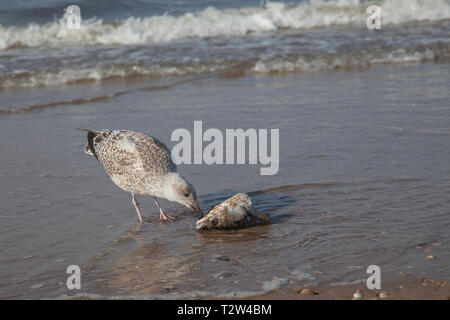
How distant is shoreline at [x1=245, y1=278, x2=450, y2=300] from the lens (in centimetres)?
345

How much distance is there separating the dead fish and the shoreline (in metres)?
1.13

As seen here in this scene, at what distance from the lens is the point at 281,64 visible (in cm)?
1120

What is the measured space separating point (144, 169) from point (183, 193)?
45 cm

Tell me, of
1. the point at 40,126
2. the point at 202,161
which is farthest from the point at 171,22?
the point at 202,161

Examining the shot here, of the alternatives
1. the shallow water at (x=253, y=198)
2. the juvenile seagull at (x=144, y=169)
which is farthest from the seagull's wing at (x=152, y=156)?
the shallow water at (x=253, y=198)

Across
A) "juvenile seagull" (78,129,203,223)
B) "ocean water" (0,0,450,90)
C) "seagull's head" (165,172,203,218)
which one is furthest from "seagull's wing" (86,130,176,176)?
"ocean water" (0,0,450,90)

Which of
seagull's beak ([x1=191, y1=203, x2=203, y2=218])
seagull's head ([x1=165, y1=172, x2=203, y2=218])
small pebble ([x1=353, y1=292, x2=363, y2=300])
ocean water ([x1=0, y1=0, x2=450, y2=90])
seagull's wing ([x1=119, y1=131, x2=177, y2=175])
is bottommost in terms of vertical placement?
small pebble ([x1=353, y1=292, x2=363, y2=300])

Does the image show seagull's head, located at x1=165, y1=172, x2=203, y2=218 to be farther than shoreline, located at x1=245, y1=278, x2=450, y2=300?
Yes

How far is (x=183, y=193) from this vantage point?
498cm

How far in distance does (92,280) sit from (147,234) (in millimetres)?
914

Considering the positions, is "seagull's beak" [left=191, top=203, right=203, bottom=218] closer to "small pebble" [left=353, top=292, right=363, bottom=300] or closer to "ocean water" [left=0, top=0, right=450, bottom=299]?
"ocean water" [left=0, top=0, right=450, bottom=299]

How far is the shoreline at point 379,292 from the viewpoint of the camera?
3453 millimetres

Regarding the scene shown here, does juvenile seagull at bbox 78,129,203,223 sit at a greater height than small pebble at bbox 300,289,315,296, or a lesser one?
greater
